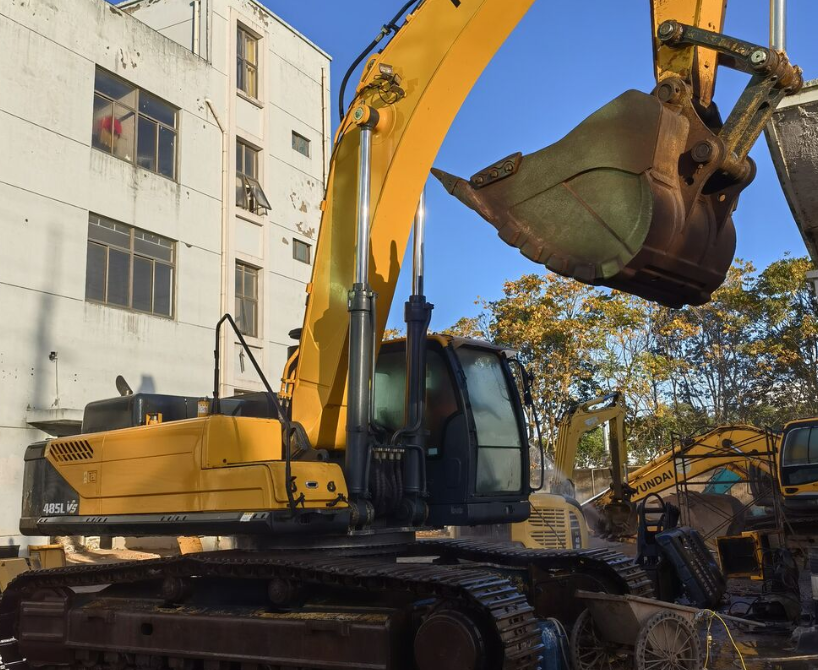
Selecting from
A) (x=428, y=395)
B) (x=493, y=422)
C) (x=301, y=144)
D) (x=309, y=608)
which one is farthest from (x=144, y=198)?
(x=309, y=608)

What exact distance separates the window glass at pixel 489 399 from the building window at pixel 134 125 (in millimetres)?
13214

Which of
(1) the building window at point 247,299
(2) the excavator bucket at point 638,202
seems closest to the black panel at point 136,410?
(2) the excavator bucket at point 638,202

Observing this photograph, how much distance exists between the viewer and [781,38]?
145 inches

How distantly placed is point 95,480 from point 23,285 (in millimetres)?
10228

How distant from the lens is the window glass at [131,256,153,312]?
18.0m

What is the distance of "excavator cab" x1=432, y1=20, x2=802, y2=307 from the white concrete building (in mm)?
13284

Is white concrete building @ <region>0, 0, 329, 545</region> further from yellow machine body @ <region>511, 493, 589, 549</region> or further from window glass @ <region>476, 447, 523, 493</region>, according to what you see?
window glass @ <region>476, 447, 523, 493</region>

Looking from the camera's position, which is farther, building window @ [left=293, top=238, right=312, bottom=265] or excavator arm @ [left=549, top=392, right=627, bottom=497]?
building window @ [left=293, top=238, right=312, bottom=265]

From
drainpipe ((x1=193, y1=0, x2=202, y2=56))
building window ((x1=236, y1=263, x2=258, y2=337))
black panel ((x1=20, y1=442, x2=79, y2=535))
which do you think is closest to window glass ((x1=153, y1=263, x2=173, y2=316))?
building window ((x1=236, y1=263, x2=258, y2=337))

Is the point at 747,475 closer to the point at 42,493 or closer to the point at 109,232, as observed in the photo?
the point at 42,493

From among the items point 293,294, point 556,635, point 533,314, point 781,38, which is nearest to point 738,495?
point 533,314

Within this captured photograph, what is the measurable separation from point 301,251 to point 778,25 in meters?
19.9

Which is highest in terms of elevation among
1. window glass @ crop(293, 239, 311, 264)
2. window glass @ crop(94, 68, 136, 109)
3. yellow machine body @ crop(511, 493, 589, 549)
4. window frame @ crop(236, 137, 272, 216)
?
window glass @ crop(94, 68, 136, 109)

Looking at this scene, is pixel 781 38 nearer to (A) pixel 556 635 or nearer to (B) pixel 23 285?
(A) pixel 556 635
